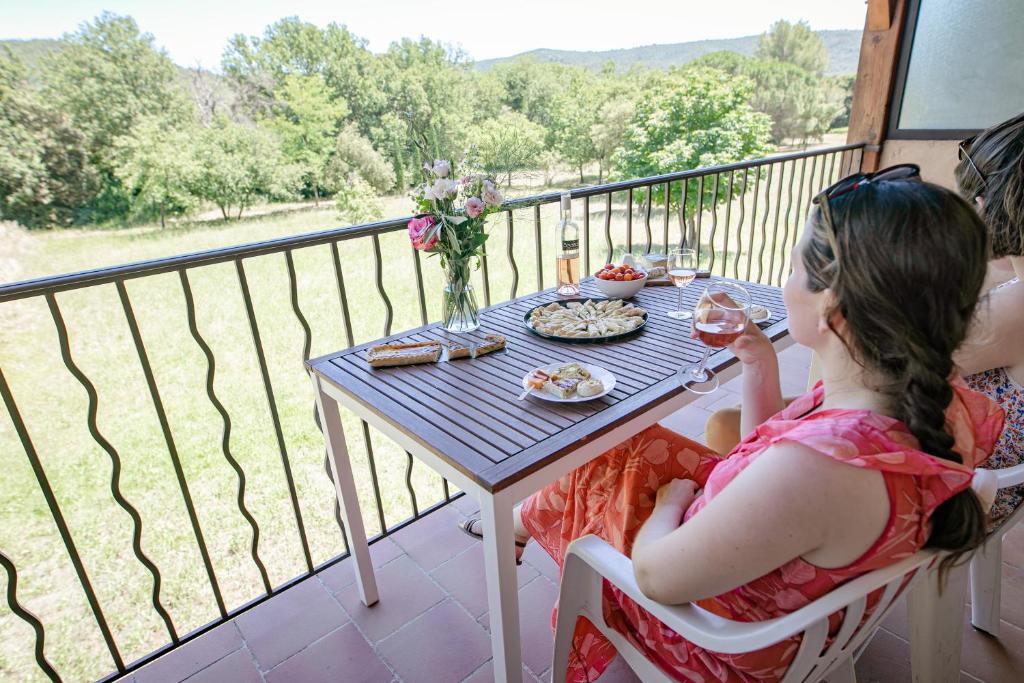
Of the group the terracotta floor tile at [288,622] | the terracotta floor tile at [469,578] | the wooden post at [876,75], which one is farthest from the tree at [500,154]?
the wooden post at [876,75]

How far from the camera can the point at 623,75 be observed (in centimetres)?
1689

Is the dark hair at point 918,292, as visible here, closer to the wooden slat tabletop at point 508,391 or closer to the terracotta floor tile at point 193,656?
the wooden slat tabletop at point 508,391

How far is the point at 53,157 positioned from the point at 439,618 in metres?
21.4

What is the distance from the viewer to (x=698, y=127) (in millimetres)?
10953

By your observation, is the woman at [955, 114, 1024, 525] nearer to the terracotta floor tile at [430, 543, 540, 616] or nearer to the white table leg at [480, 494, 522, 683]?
the white table leg at [480, 494, 522, 683]

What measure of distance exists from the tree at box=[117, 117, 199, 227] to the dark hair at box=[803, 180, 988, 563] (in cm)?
2186

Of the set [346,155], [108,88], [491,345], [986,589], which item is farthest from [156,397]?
[108,88]

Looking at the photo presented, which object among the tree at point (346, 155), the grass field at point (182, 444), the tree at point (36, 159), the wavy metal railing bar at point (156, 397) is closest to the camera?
the wavy metal railing bar at point (156, 397)

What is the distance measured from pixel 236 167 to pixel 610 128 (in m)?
13.0

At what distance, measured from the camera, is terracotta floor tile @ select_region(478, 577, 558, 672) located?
1523 millimetres

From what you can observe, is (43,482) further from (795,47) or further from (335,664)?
(795,47)

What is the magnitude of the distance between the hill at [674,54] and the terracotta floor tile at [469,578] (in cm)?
1547

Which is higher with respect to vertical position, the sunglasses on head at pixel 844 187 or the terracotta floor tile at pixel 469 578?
the sunglasses on head at pixel 844 187

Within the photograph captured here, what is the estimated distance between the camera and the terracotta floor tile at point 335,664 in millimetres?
1526
